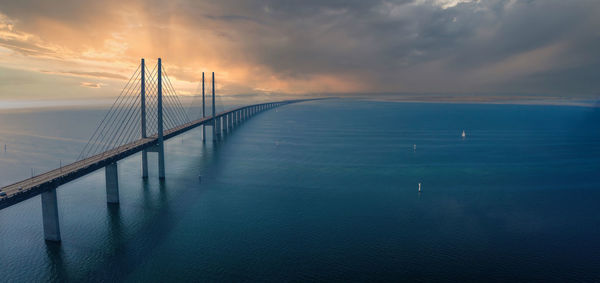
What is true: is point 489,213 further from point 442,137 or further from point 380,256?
point 442,137

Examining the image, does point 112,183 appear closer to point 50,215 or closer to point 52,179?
point 50,215

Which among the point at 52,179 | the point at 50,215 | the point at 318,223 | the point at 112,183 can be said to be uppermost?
the point at 52,179

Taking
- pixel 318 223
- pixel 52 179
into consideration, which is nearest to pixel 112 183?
pixel 52 179

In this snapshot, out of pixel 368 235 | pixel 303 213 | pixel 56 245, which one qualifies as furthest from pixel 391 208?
pixel 56 245

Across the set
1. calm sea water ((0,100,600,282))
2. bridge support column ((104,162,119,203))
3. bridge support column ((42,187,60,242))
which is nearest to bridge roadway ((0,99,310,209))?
bridge support column ((42,187,60,242))

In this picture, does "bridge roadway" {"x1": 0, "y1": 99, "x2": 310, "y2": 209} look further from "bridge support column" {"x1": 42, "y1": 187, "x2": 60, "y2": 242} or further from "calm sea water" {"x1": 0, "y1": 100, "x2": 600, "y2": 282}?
"calm sea water" {"x1": 0, "y1": 100, "x2": 600, "y2": 282}

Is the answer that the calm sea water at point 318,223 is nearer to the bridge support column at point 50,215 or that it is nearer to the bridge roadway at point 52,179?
the bridge support column at point 50,215
